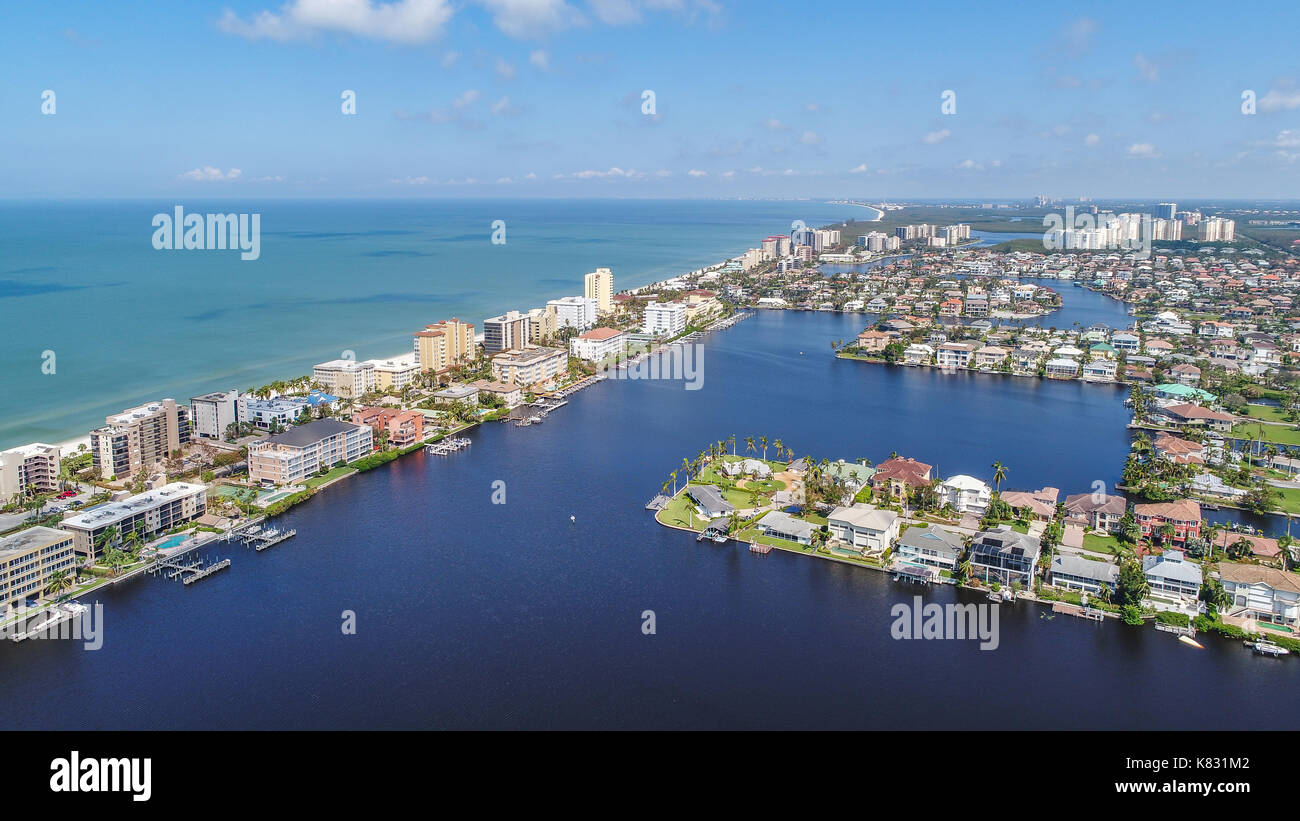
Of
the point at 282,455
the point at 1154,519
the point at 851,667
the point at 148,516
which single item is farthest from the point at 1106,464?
the point at 148,516

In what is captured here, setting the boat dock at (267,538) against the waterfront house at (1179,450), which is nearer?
the boat dock at (267,538)

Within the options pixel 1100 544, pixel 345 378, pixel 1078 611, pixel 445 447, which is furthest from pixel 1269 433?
pixel 345 378

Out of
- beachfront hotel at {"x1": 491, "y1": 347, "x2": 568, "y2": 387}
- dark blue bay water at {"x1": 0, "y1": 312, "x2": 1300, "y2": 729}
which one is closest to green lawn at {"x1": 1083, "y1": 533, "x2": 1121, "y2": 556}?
dark blue bay water at {"x1": 0, "y1": 312, "x2": 1300, "y2": 729}

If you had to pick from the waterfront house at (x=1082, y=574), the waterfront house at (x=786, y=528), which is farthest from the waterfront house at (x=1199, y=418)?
the waterfront house at (x=786, y=528)

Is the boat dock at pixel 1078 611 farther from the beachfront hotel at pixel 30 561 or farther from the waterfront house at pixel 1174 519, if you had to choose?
the beachfront hotel at pixel 30 561

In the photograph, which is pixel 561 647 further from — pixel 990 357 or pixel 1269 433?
Answer: pixel 990 357
